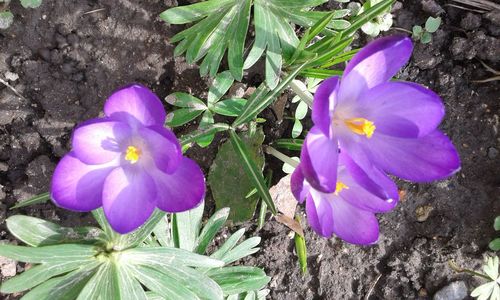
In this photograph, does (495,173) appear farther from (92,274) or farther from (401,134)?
(92,274)

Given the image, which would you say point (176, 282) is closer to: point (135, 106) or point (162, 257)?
point (162, 257)

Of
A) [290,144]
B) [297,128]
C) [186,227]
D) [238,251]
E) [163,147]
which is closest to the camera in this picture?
[163,147]

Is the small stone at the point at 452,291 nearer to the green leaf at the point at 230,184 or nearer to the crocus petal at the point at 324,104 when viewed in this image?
the green leaf at the point at 230,184

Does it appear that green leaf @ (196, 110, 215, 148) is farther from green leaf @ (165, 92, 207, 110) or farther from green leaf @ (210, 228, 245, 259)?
green leaf @ (210, 228, 245, 259)

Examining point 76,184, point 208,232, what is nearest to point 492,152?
point 208,232

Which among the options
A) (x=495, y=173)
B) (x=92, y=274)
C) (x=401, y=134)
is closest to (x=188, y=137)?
(x=92, y=274)

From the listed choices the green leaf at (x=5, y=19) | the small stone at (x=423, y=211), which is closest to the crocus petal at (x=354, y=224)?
the small stone at (x=423, y=211)
